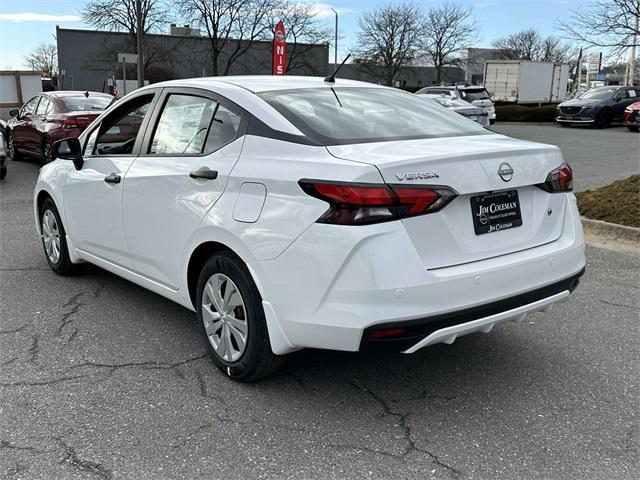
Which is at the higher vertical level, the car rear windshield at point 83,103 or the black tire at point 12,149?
the car rear windshield at point 83,103

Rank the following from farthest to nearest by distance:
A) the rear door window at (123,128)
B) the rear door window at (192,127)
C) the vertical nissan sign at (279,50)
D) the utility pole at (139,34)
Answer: the utility pole at (139,34) < the vertical nissan sign at (279,50) < the rear door window at (123,128) < the rear door window at (192,127)

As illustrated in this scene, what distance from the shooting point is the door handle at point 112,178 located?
420 cm

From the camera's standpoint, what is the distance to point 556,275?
328 cm

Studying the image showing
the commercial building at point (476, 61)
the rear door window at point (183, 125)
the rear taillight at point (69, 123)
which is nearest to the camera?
the rear door window at point (183, 125)

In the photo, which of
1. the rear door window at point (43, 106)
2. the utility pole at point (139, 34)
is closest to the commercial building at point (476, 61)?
the utility pole at point (139, 34)

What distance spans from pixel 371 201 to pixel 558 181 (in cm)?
126

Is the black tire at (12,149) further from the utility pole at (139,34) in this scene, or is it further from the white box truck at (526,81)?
the white box truck at (526,81)

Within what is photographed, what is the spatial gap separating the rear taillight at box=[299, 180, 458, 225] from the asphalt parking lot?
1.02 m

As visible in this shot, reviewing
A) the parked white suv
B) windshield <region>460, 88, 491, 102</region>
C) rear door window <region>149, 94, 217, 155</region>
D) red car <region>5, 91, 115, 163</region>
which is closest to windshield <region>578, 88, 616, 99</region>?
the parked white suv

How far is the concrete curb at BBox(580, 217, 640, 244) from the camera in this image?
6688 mm

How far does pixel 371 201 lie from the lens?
2.73m

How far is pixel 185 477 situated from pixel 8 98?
23.5 metres

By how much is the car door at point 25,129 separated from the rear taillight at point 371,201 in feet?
39.0

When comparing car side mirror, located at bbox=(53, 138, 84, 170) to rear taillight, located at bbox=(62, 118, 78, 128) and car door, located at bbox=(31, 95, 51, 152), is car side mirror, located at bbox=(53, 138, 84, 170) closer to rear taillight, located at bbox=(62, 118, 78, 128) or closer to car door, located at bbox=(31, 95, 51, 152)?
rear taillight, located at bbox=(62, 118, 78, 128)
